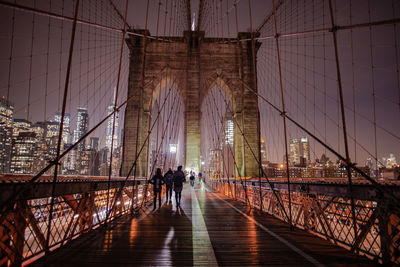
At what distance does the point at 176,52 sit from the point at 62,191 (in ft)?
56.1

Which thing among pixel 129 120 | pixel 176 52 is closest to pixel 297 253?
pixel 129 120

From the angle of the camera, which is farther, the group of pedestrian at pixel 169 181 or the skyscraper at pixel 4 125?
the skyscraper at pixel 4 125

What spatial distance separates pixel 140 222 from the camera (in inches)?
164

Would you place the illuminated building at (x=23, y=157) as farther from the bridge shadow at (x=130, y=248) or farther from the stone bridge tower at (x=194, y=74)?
the bridge shadow at (x=130, y=248)

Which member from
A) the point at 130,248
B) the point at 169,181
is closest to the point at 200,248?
the point at 130,248

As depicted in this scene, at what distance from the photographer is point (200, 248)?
2.78m

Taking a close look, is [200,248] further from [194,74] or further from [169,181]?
[194,74]

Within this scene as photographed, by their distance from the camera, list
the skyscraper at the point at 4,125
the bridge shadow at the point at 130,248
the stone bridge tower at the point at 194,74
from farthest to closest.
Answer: the stone bridge tower at the point at 194,74 → the skyscraper at the point at 4,125 → the bridge shadow at the point at 130,248

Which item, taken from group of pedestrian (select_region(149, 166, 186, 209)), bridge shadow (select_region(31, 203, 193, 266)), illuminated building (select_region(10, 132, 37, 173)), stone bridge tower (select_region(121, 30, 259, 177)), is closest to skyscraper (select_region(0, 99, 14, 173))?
illuminated building (select_region(10, 132, 37, 173))

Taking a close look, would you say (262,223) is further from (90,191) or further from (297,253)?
(90,191)

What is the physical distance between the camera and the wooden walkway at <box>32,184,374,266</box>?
234 centimetres

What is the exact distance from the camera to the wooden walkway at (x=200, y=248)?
7.69 ft

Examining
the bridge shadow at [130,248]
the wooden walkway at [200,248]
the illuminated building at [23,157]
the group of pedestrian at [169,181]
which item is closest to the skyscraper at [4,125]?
the illuminated building at [23,157]

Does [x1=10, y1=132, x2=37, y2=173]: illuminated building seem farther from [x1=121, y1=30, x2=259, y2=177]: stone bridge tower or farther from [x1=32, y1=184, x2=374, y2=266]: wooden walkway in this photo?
[x1=32, y1=184, x2=374, y2=266]: wooden walkway
